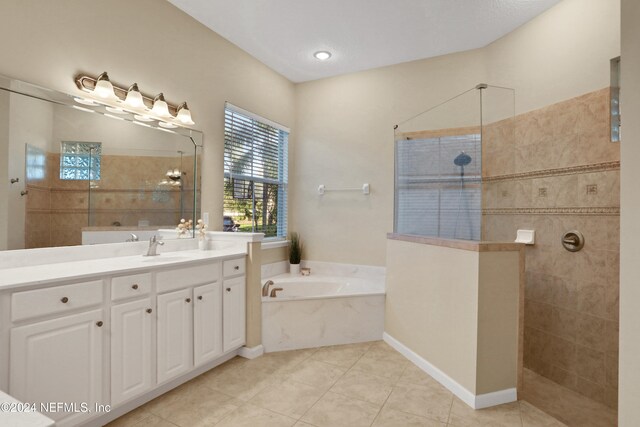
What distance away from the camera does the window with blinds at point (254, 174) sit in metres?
3.32

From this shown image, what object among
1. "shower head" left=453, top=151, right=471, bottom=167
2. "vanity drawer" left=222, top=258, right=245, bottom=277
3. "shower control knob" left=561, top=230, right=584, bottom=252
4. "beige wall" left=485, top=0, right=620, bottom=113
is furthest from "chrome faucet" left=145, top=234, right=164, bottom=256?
"beige wall" left=485, top=0, right=620, bottom=113

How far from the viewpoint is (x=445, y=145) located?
2.65 metres

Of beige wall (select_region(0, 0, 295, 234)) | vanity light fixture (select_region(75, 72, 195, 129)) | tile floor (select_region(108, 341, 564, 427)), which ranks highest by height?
beige wall (select_region(0, 0, 295, 234))

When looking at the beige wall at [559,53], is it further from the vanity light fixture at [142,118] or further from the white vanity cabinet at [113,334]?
the vanity light fixture at [142,118]

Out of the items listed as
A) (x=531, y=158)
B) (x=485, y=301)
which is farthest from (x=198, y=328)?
(x=531, y=158)

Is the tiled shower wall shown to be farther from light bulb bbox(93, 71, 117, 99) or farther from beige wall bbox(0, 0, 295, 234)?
light bulb bbox(93, 71, 117, 99)

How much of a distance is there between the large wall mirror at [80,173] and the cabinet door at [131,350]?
639mm

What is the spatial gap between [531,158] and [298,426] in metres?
2.54

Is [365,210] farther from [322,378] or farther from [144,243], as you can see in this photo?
[144,243]

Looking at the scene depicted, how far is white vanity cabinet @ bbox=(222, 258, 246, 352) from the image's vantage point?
8.13 feet

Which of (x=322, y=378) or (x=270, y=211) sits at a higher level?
(x=270, y=211)

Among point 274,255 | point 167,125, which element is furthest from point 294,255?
point 167,125

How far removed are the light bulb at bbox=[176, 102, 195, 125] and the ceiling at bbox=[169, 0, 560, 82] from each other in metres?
0.80

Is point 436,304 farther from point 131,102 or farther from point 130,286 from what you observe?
point 131,102
